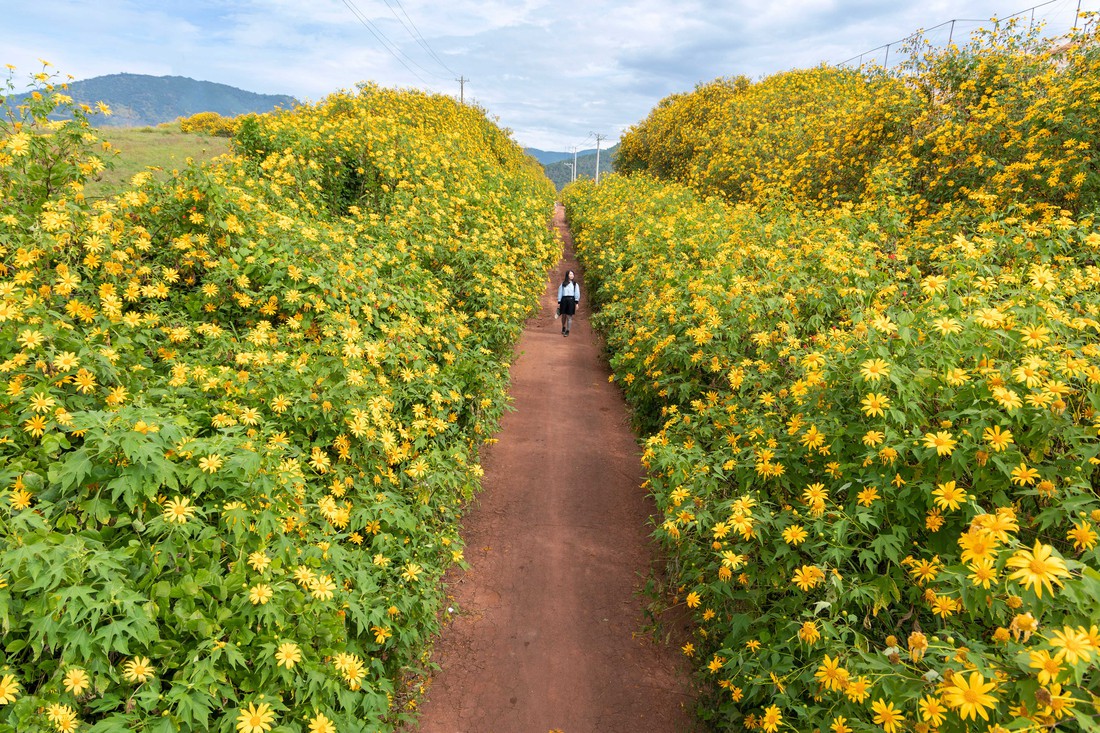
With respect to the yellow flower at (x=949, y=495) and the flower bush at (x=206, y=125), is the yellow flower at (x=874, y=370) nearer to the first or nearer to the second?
the yellow flower at (x=949, y=495)

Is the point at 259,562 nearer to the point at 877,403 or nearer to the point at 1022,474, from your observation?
the point at 877,403

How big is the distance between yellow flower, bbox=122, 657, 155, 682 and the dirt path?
202 centimetres

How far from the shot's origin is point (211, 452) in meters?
2.39

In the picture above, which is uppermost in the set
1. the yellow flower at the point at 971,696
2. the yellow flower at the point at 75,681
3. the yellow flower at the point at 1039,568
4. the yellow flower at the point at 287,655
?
the yellow flower at the point at 1039,568

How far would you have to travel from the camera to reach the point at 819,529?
2.69 metres

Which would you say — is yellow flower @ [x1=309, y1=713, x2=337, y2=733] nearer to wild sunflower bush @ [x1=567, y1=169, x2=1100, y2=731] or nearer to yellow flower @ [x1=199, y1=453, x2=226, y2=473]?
yellow flower @ [x1=199, y1=453, x2=226, y2=473]

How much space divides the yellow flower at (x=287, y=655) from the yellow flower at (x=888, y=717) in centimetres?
237

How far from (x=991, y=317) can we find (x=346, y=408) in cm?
390

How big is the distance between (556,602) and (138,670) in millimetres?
3127

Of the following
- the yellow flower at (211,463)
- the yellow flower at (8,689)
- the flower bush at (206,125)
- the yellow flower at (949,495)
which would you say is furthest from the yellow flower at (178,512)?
the flower bush at (206,125)

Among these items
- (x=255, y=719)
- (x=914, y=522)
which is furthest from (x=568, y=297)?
(x=255, y=719)

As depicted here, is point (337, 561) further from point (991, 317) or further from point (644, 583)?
point (991, 317)

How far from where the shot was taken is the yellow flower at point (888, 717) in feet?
5.73

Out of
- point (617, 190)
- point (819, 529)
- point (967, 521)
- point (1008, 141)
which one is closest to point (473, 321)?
point (819, 529)
